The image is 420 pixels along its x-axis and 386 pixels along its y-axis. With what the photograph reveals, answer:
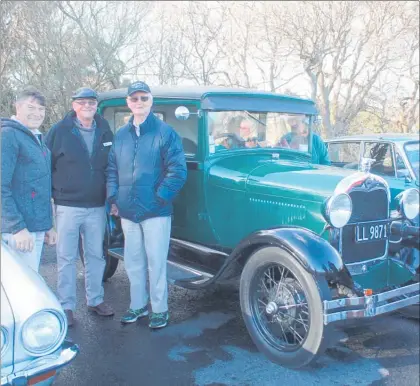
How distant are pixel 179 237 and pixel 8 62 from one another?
6362 mm

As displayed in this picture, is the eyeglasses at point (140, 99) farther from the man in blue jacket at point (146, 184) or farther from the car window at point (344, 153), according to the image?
the car window at point (344, 153)

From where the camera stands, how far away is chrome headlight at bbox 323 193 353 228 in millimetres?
2944

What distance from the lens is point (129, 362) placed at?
295 cm

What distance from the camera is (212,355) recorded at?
3.07 m

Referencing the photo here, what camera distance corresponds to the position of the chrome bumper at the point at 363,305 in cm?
264

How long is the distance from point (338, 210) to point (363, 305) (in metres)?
0.63

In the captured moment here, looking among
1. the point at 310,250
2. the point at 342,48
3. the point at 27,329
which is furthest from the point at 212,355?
the point at 342,48

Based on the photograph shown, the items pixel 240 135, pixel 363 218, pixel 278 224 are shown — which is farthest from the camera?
pixel 240 135

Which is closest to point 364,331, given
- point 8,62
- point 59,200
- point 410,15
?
point 59,200

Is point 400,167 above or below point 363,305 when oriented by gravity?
above

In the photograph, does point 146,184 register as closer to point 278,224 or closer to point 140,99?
point 140,99

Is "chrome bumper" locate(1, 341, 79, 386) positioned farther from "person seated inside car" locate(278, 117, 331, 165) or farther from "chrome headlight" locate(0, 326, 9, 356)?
"person seated inside car" locate(278, 117, 331, 165)

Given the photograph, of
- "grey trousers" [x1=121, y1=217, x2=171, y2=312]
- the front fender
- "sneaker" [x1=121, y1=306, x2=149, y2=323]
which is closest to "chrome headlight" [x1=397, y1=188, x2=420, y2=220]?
the front fender

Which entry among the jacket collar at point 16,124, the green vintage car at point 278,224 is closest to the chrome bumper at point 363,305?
the green vintage car at point 278,224
